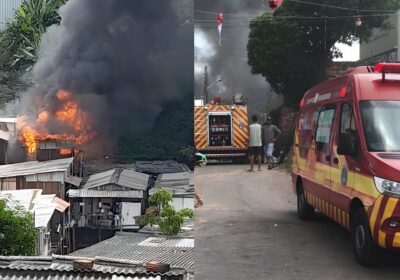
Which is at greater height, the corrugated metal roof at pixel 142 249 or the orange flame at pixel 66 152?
the orange flame at pixel 66 152

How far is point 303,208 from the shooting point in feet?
5.06

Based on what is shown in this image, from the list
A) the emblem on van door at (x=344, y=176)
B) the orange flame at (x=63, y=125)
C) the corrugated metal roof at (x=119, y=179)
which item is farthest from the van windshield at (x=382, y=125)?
the orange flame at (x=63, y=125)

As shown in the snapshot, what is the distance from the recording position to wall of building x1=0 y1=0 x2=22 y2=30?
6.01ft

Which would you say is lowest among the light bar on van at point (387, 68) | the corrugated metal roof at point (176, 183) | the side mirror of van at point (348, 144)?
the corrugated metal roof at point (176, 183)

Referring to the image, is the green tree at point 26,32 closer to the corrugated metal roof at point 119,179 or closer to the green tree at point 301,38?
the corrugated metal roof at point 119,179

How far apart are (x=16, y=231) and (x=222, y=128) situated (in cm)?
92

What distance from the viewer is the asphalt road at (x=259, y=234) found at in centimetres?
146

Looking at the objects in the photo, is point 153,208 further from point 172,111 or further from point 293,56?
point 293,56

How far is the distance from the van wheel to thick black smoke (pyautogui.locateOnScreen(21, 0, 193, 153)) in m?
0.55

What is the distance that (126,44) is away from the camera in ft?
5.67

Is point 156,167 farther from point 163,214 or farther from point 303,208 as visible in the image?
point 303,208

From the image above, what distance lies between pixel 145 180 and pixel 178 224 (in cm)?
22

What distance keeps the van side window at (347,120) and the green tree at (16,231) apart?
1.17 metres

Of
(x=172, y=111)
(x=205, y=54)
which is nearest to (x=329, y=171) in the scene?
(x=205, y=54)
